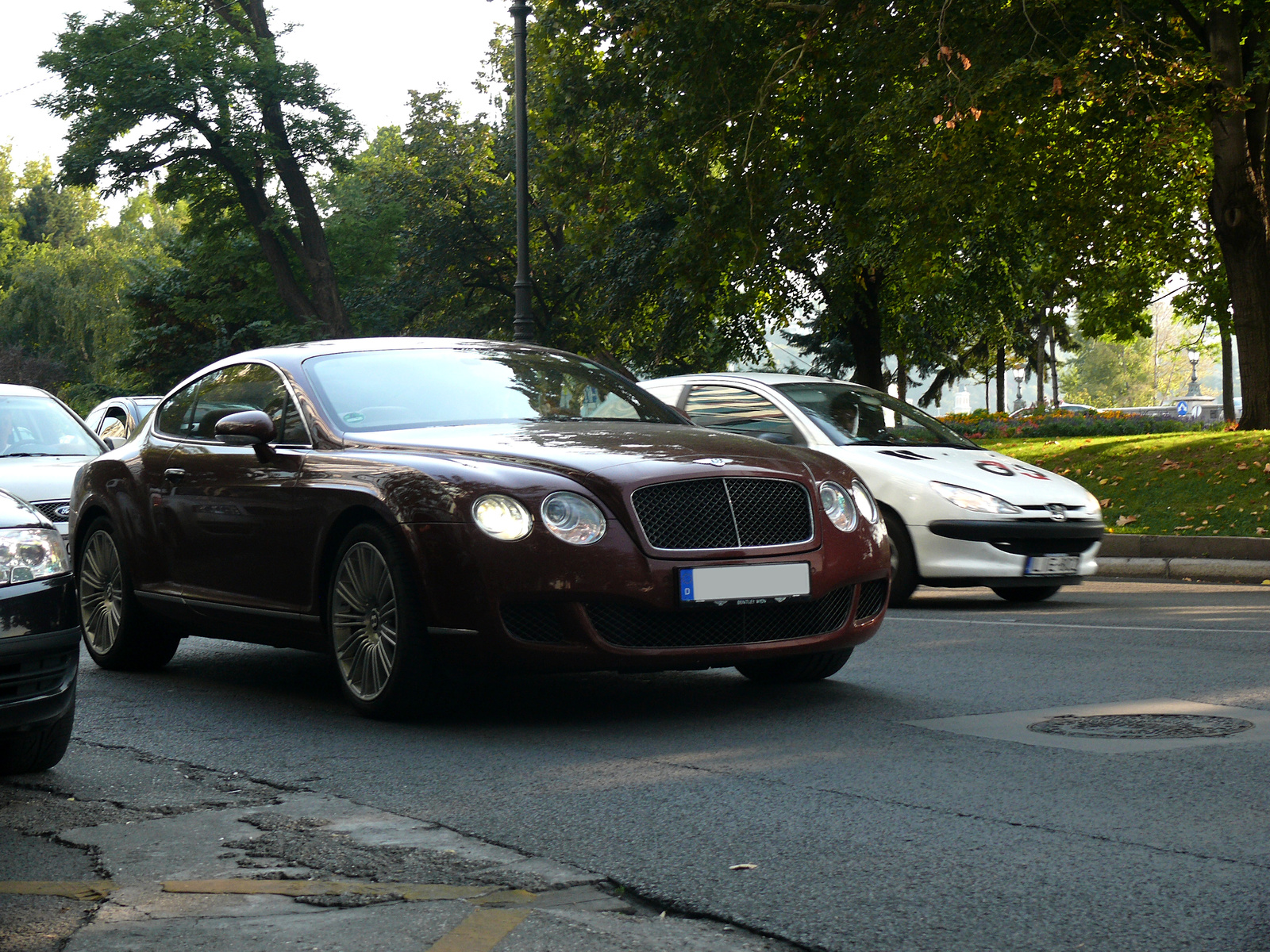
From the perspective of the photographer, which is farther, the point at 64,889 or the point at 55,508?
the point at 55,508

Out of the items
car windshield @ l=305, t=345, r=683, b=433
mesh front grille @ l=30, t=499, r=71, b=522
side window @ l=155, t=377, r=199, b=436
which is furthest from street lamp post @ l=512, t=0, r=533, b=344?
car windshield @ l=305, t=345, r=683, b=433

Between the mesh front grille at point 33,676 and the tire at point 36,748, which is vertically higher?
the mesh front grille at point 33,676

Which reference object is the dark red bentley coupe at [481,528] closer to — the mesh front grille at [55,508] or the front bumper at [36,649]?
the front bumper at [36,649]

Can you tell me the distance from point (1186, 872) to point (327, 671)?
5059 mm

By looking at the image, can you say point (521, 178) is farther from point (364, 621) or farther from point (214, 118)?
point (214, 118)

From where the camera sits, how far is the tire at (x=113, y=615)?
7883 mm

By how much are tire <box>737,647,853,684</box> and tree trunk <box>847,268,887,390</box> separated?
26.1 metres

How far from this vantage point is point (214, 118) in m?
41.4

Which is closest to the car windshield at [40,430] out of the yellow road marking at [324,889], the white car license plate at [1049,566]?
the white car license plate at [1049,566]

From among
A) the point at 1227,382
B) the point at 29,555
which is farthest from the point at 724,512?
the point at 1227,382

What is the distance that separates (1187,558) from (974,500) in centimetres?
436

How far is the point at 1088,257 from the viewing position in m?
20.7

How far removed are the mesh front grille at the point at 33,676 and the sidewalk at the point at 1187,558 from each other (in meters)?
10.2

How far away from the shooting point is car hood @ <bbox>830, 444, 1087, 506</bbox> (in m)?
10.5
